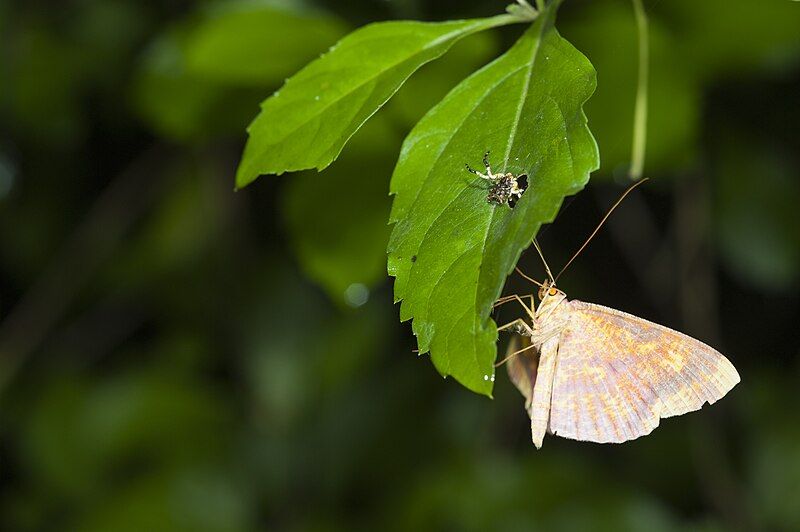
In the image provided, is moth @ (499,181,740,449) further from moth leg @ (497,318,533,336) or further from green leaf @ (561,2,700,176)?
green leaf @ (561,2,700,176)

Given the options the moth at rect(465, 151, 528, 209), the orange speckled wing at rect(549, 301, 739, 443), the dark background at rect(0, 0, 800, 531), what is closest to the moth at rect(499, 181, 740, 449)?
the orange speckled wing at rect(549, 301, 739, 443)

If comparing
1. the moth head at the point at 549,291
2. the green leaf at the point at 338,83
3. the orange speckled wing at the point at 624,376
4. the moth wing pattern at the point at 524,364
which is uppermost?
the green leaf at the point at 338,83

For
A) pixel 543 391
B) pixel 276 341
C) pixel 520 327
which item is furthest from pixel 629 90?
pixel 276 341

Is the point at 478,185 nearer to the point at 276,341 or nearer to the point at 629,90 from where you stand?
the point at 629,90

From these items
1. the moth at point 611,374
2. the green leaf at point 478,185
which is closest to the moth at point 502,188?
the green leaf at point 478,185

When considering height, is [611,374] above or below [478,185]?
below

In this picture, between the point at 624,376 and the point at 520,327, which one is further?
the point at 520,327

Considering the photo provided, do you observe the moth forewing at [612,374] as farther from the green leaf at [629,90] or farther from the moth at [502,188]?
the green leaf at [629,90]
